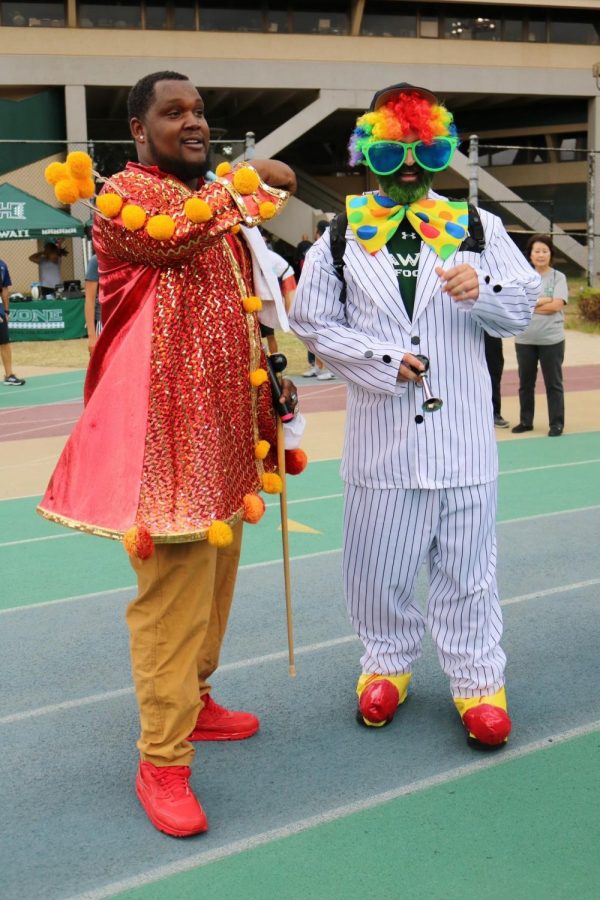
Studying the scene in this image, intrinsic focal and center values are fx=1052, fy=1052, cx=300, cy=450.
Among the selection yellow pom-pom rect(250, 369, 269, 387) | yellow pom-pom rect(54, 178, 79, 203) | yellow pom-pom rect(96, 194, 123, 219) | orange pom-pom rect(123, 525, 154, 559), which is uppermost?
yellow pom-pom rect(54, 178, 79, 203)

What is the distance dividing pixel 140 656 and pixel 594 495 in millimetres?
5122

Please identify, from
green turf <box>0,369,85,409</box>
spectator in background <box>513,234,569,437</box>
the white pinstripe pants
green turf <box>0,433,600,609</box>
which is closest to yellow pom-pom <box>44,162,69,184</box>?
the white pinstripe pants

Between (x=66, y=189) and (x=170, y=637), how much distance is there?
1.36m

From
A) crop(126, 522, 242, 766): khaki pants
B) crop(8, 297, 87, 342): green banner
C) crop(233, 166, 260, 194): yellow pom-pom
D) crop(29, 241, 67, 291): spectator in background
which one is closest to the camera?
crop(233, 166, 260, 194): yellow pom-pom

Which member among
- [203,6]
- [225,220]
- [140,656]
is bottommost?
[140,656]

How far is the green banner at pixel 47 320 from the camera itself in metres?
19.0

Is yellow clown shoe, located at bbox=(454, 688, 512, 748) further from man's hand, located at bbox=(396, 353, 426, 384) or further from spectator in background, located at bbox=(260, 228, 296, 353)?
spectator in background, located at bbox=(260, 228, 296, 353)

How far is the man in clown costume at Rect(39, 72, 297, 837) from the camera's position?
9.99 feet

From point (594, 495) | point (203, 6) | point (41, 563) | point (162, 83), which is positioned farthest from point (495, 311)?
point (203, 6)

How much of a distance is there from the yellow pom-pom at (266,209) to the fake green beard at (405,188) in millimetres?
635

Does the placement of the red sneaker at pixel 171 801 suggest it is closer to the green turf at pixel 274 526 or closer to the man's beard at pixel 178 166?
the man's beard at pixel 178 166

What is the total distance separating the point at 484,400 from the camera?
372cm

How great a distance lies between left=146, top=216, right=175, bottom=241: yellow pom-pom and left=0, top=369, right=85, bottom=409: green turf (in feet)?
33.5

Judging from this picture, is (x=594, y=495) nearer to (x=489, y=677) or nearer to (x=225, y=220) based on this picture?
(x=489, y=677)
